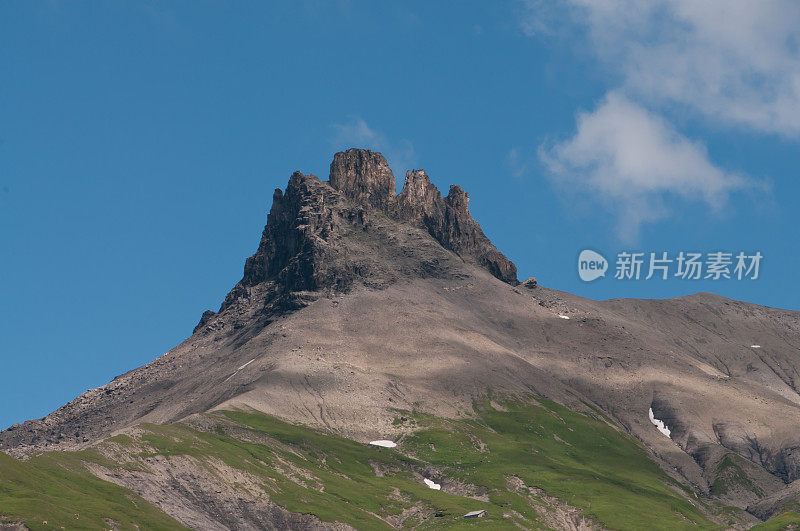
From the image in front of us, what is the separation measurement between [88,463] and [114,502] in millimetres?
24727

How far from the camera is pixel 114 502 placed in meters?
166

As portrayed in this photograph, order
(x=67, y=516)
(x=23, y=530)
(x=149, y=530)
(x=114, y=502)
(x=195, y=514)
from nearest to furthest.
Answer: (x=23, y=530) → (x=67, y=516) → (x=149, y=530) → (x=114, y=502) → (x=195, y=514)

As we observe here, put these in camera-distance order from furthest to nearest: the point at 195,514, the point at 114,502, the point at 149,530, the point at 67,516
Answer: the point at 195,514, the point at 114,502, the point at 149,530, the point at 67,516

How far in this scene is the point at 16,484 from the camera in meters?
151

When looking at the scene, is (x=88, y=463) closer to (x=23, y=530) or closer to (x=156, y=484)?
(x=156, y=484)

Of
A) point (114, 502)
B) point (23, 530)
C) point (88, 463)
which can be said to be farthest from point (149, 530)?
point (88, 463)

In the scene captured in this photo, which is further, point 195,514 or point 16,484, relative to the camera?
point 195,514

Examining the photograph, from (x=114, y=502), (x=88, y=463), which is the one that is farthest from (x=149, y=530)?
(x=88, y=463)

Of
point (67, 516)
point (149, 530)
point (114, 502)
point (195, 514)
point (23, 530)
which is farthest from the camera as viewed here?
point (195, 514)

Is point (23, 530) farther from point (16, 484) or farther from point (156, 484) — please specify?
point (156, 484)

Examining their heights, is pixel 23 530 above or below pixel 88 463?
below

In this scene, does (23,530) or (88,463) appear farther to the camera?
(88,463)

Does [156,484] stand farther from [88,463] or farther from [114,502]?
[114,502]

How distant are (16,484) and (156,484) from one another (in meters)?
44.9
